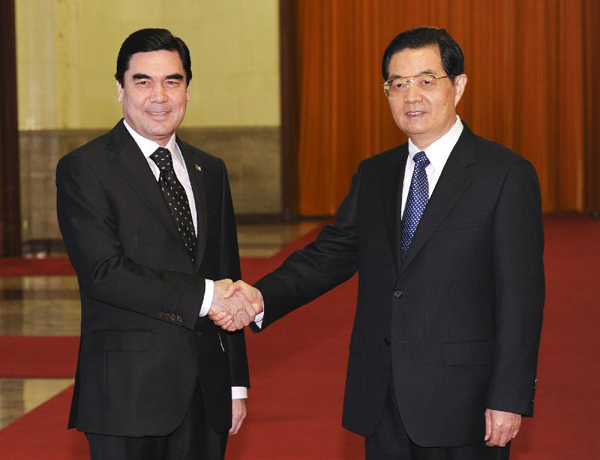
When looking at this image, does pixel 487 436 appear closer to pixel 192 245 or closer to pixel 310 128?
pixel 192 245

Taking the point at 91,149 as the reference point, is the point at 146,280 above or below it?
below

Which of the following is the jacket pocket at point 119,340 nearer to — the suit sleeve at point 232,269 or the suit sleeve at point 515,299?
the suit sleeve at point 232,269

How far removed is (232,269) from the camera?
2.56 m

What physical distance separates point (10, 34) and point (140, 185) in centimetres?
Answer: 803

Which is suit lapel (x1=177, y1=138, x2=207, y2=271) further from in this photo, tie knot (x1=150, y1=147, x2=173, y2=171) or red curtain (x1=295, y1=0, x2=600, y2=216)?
red curtain (x1=295, y1=0, x2=600, y2=216)

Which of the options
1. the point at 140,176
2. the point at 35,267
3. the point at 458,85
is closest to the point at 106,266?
the point at 140,176

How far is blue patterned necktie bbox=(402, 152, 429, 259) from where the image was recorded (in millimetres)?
2420

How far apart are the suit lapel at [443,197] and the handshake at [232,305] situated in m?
0.43

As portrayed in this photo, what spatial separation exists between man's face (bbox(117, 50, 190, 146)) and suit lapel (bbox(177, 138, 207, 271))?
10cm

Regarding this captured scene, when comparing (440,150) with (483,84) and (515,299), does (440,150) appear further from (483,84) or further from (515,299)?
(483,84)

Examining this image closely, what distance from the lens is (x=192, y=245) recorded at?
2438mm

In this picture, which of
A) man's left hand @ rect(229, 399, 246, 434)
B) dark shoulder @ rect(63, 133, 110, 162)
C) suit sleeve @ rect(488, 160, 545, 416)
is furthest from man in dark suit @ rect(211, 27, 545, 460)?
dark shoulder @ rect(63, 133, 110, 162)

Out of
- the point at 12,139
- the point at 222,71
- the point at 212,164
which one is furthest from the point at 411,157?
the point at 222,71

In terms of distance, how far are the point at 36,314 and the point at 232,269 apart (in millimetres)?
4601
